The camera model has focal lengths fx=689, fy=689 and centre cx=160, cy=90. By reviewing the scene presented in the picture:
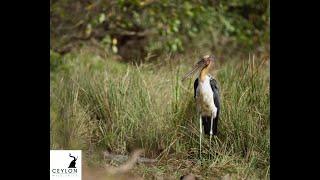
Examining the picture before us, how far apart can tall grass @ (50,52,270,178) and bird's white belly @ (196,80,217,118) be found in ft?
0.27

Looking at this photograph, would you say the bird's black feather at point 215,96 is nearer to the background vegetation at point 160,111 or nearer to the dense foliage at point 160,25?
the background vegetation at point 160,111

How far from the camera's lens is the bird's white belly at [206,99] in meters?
5.50

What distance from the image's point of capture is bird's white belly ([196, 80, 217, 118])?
18.0ft

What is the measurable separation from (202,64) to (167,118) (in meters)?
0.52

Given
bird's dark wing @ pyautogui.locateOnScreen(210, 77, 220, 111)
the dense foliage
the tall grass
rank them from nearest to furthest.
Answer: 1. the tall grass
2. bird's dark wing @ pyautogui.locateOnScreen(210, 77, 220, 111)
3. the dense foliage

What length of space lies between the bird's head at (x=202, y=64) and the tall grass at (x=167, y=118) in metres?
0.09

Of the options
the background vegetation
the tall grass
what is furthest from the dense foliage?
the tall grass

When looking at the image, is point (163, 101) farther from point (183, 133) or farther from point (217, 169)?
point (217, 169)

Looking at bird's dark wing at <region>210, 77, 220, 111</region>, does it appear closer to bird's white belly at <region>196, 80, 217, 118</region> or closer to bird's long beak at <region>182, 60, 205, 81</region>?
bird's white belly at <region>196, 80, 217, 118</region>

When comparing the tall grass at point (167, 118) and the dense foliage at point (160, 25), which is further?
the dense foliage at point (160, 25)

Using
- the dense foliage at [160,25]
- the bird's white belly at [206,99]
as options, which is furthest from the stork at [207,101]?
the dense foliage at [160,25]

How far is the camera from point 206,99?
5496mm

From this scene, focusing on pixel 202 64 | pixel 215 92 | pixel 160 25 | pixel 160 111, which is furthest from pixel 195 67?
pixel 160 25
